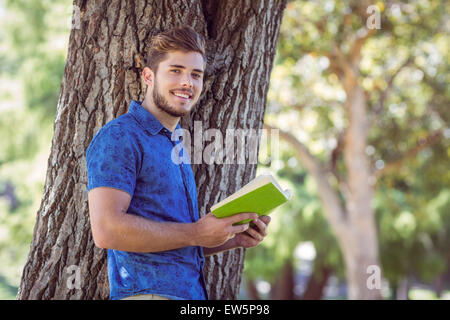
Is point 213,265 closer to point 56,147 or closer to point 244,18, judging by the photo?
point 56,147

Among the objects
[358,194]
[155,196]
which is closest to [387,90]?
[358,194]

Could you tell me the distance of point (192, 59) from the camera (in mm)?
2162

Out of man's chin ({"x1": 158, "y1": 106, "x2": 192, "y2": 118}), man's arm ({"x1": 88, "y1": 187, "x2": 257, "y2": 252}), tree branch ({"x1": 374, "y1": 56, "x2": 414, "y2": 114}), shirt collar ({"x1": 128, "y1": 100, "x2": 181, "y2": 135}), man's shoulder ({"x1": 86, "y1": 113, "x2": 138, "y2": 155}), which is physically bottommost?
man's arm ({"x1": 88, "y1": 187, "x2": 257, "y2": 252})

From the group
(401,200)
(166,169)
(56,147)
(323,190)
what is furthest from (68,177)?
(401,200)

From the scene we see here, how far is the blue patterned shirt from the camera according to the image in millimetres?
1866

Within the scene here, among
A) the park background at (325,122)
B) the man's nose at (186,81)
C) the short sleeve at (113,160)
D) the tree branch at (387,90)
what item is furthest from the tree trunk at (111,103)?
the tree branch at (387,90)

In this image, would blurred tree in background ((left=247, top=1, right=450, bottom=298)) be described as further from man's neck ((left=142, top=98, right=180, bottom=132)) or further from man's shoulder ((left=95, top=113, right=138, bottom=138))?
man's shoulder ((left=95, top=113, right=138, bottom=138))

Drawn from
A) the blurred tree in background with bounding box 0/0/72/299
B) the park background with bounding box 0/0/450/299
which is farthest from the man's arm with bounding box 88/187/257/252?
the blurred tree in background with bounding box 0/0/72/299

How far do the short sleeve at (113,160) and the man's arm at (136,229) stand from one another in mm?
29

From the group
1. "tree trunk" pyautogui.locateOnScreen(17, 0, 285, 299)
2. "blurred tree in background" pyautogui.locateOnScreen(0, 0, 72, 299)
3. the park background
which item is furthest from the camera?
"blurred tree in background" pyautogui.locateOnScreen(0, 0, 72, 299)

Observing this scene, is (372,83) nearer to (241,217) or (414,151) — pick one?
(414,151)

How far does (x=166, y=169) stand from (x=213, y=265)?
123 cm

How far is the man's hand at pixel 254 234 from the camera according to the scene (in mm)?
2234

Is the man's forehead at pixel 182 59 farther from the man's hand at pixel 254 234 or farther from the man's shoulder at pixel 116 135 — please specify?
the man's hand at pixel 254 234
